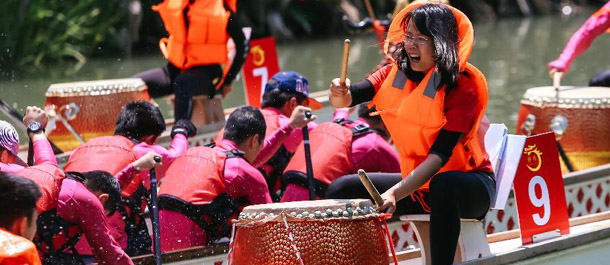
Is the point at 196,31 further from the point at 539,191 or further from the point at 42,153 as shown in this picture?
the point at 539,191

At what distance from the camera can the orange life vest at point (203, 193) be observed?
15.9 feet

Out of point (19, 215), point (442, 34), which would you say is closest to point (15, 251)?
point (19, 215)

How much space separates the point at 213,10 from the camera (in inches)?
297

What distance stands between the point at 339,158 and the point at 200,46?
98.9 inches

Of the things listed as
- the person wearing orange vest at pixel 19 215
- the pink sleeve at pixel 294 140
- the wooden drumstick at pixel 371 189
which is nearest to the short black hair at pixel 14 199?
the person wearing orange vest at pixel 19 215

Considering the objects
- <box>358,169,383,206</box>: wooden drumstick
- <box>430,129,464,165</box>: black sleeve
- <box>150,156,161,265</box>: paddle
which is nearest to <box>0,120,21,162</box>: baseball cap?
<box>150,156,161,265</box>: paddle

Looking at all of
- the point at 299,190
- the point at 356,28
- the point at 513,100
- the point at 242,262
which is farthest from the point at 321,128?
the point at 513,100

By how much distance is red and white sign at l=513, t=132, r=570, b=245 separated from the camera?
177 inches

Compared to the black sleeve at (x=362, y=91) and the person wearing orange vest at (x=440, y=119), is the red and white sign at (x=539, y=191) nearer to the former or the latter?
the person wearing orange vest at (x=440, y=119)

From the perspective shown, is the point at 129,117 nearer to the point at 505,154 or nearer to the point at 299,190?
the point at 299,190

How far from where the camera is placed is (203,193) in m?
4.84

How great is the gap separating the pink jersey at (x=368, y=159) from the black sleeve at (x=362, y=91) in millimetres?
1263

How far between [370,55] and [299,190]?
1197 centimetres

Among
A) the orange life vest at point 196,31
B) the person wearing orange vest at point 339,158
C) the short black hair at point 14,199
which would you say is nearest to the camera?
the short black hair at point 14,199
